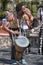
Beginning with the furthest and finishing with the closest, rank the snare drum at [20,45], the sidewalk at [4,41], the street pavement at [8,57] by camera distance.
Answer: the sidewalk at [4,41], the street pavement at [8,57], the snare drum at [20,45]

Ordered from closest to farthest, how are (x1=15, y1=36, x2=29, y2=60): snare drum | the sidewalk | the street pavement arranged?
(x1=15, y1=36, x2=29, y2=60): snare drum
the street pavement
the sidewalk

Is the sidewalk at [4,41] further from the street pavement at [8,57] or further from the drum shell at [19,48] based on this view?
the drum shell at [19,48]

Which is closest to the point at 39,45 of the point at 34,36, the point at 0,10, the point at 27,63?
Answer: the point at 34,36

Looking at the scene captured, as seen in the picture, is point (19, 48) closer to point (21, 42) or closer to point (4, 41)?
point (21, 42)

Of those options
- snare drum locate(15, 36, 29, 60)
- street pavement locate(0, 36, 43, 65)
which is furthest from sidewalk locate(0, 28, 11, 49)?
snare drum locate(15, 36, 29, 60)

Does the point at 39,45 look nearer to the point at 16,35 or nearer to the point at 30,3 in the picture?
the point at 16,35

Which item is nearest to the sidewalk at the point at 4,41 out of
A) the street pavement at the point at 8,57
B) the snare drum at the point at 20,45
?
the street pavement at the point at 8,57

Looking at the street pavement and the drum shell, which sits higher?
the drum shell

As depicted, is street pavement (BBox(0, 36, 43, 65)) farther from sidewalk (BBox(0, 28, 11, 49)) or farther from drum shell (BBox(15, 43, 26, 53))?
drum shell (BBox(15, 43, 26, 53))

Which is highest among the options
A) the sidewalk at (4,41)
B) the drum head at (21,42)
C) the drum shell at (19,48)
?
the drum head at (21,42)

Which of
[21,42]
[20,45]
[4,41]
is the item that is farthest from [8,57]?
[4,41]

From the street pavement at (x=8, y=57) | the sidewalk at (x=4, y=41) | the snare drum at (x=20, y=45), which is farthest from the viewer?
the sidewalk at (x=4, y=41)

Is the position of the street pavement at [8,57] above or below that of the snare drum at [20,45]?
below

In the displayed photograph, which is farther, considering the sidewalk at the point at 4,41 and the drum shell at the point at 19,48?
the sidewalk at the point at 4,41
